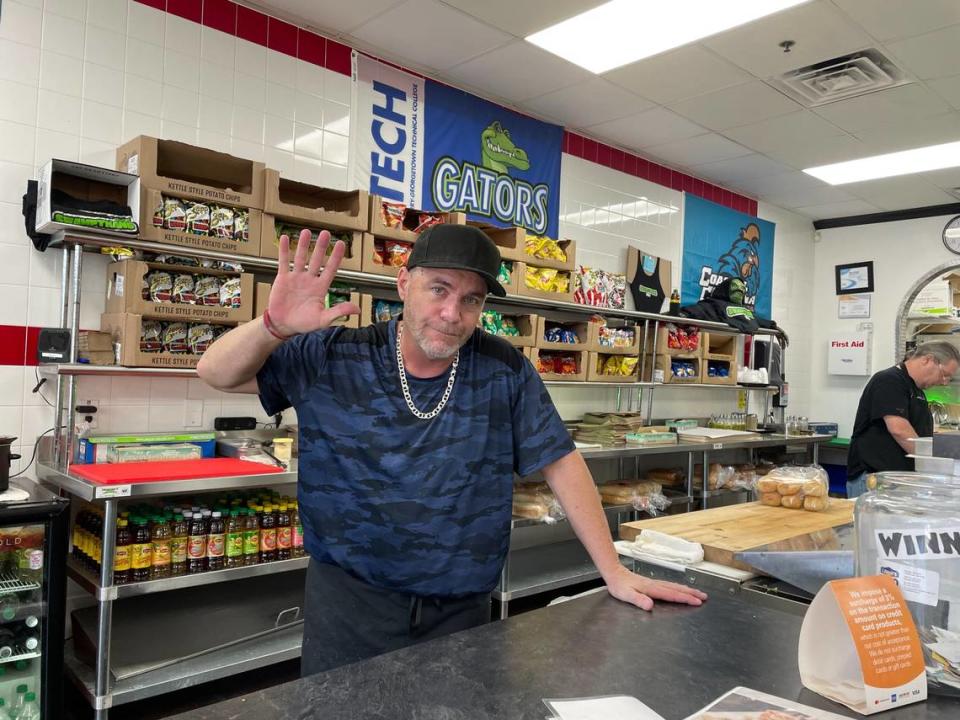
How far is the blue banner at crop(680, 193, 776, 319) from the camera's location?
632cm

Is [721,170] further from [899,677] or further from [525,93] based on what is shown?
[899,677]

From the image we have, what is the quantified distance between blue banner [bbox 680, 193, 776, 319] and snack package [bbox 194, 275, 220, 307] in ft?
14.1

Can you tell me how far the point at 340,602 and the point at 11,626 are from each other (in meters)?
1.66

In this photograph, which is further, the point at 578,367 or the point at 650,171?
the point at 650,171

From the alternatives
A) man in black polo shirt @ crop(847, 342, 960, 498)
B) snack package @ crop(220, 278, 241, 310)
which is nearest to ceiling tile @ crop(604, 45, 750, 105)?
man in black polo shirt @ crop(847, 342, 960, 498)

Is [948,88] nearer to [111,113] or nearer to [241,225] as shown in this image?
[241,225]

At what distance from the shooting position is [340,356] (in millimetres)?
1731

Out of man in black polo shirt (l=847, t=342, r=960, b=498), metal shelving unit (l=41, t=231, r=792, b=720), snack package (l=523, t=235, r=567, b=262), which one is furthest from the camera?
snack package (l=523, t=235, r=567, b=262)

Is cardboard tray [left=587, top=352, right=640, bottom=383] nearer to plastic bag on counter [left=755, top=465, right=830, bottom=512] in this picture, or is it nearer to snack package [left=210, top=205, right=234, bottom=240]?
plastic bag on counter [left=755, top=465, right=830, bottom=512]

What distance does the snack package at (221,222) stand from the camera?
3180 millimetres

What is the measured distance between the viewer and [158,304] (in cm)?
297

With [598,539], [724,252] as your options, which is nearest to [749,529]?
[598,539]

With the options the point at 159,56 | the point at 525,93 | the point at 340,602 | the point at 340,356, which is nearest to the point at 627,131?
the point at 525,93

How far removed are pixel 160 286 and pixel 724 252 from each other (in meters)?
5.22
